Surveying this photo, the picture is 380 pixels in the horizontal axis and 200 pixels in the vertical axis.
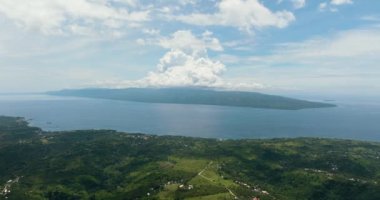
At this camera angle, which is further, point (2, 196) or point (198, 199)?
point (2, 196)

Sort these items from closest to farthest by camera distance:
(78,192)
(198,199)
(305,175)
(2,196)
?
(198,199)
(2,196)
(78,192)
(305,175)

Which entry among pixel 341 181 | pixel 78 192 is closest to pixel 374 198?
pixel 341 181

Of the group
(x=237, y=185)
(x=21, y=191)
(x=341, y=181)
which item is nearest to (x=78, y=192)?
(x=21, y=191)

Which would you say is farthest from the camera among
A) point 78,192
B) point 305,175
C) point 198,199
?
point 305,175

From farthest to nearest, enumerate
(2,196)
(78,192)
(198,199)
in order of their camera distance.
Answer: (78,192) → (2,196) → (198,199)

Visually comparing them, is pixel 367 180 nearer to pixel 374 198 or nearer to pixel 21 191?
pixel 374 198

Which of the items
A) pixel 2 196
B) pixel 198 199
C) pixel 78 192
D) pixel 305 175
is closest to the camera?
pixel 198 199

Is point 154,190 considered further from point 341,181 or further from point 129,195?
point 341,181

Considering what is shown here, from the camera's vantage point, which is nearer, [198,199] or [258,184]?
[198,199]
